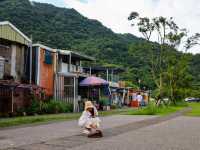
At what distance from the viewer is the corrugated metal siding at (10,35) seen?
30112 mm

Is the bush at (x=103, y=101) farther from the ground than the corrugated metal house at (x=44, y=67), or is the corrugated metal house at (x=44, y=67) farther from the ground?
the corrugated metal house at (x=44, y=67)

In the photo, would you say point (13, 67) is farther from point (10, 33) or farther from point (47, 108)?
point (47, 108)

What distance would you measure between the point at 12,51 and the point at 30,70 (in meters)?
2.96

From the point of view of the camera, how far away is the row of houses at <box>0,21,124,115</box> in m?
28.8

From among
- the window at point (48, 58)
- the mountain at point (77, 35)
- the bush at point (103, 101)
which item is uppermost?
the mountain at point (77, 35)

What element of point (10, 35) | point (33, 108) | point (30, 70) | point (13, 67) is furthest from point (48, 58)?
point (33, 108)

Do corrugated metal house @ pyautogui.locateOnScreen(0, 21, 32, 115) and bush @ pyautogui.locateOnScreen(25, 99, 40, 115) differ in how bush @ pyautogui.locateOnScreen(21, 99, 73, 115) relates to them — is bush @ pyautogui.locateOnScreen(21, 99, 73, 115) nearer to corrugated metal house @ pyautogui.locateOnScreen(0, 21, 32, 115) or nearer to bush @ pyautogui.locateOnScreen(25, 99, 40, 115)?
bush @ pyautogui.locateOnScreen(25, 99, 40, 115)

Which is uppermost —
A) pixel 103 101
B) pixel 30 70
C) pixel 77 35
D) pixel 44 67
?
pixel 77 35

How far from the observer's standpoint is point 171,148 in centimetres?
1139

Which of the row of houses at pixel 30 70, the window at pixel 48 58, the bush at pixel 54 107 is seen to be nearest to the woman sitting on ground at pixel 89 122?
the row of houses at pixel 30 70

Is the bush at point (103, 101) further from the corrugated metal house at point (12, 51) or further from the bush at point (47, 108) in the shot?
the corrugated metal house at point (12, 51)

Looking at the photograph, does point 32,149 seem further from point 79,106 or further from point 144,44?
point 144,44

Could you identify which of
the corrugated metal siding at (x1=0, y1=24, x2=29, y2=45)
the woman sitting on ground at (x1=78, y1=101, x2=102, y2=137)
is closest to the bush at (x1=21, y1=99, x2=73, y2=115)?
the corrugated metal siding at (x1=0, y1=24, x2=29, y2=45)

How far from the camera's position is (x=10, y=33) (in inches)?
1224
